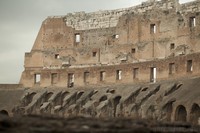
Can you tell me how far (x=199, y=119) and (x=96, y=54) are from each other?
18.5 m

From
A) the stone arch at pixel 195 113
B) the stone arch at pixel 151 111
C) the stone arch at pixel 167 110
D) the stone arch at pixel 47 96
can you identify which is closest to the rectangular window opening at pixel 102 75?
the stone arch at pixel 47 96

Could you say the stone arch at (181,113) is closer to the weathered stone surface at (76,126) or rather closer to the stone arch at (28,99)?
the weathered stone surface at (76,126)

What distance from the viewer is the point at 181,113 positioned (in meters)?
29.3

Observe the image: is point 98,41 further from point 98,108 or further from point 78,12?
point 98,108

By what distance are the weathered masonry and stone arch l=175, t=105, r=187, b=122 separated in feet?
12.9

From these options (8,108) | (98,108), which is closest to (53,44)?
(8,108)

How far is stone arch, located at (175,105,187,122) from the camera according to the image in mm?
28938

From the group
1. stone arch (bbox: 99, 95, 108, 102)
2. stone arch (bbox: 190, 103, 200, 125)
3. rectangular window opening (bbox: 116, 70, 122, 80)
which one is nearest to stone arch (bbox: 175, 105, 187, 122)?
stone arch (bbox: 190, 103, 200, 125)

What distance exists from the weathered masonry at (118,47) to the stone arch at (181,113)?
3.94 metres

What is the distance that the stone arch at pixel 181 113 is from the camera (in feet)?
94.9

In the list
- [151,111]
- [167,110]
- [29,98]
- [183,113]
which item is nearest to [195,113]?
[183,113]

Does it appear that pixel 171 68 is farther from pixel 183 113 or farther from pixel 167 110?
pixel 183 113

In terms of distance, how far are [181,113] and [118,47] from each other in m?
14.5

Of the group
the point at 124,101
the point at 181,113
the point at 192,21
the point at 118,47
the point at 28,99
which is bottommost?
the point at 181,113
